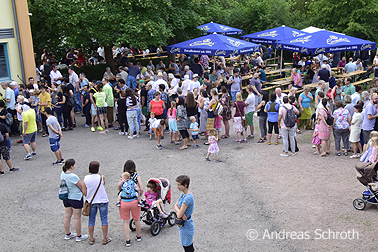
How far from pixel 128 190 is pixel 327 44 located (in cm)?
1309

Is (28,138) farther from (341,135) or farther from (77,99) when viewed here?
(341,135)

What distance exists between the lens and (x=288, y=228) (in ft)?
23.8

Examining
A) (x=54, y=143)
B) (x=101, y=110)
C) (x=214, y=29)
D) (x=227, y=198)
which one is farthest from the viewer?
(x=214, y=29)

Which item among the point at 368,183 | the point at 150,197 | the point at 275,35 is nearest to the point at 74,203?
the point at 150,197

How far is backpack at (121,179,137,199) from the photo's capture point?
6566mm

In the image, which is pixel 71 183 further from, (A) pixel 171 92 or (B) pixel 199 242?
(A) pixel 171 92

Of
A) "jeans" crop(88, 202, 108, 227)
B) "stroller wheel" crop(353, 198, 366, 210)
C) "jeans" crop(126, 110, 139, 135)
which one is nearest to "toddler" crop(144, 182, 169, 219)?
"jeans" crop(88, 202, 108, 227)

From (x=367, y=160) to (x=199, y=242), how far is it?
4.19 meters

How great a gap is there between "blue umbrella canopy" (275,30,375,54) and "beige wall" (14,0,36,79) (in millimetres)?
11396

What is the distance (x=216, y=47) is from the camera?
1662 cm

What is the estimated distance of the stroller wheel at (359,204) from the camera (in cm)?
773

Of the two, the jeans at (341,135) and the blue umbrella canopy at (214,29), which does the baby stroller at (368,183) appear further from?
the blue umbrella canopy at (214,29)

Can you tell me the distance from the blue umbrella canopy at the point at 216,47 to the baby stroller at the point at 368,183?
31.1ft

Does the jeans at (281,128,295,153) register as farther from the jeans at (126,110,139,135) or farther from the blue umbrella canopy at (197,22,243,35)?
the blue umbrella canopy at (197,22,243,35)
